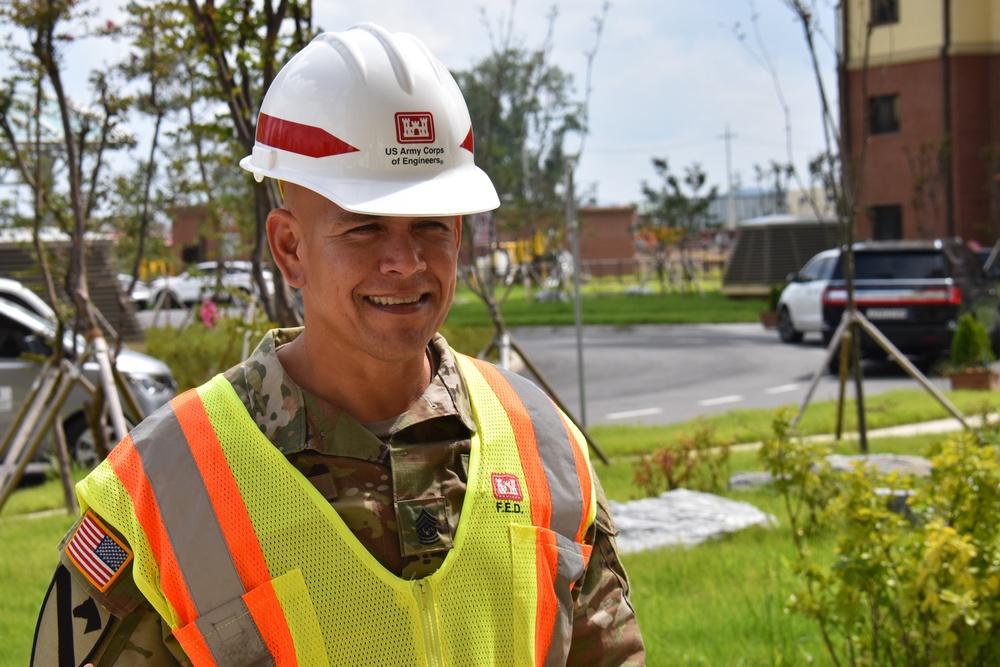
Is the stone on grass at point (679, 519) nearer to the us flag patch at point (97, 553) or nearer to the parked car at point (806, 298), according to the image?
the us flag patch at point (97, 553)

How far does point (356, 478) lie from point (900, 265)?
16.2 m

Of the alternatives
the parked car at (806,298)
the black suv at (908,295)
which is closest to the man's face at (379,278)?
the black suv at (908,295)

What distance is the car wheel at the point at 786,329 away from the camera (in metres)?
21.9

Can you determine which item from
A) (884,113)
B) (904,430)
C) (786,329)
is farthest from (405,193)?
(884,113)

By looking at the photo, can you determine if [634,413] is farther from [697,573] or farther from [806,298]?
[697,573]

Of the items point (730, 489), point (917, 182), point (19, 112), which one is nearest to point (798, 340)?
point (917, 182)

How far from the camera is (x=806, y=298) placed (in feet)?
69.9

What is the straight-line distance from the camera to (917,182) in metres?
30.7

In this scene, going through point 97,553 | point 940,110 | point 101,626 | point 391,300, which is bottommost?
point 101,626

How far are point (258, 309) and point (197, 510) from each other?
5194 mm

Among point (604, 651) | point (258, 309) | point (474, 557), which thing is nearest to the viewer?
point (474, 557)

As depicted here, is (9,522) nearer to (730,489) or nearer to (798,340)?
(730,489)

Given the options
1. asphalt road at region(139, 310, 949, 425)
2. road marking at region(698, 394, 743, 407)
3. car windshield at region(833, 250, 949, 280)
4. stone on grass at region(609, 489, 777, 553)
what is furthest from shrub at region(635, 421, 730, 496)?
car windshield at region(833, 250, 949, 280)

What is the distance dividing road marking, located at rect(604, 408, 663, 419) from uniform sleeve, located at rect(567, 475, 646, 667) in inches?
466
